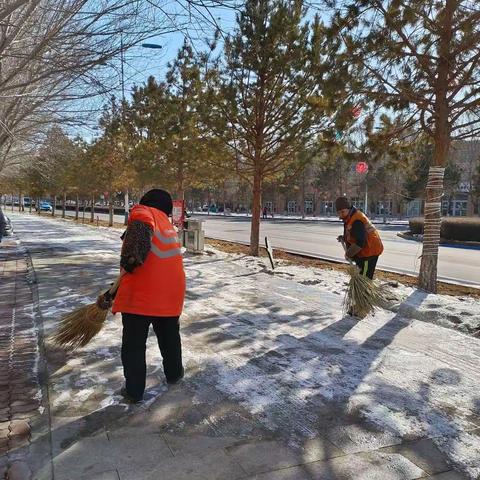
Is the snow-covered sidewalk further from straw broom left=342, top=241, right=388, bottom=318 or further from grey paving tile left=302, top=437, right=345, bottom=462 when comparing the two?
straw broom left=342, top=241, right=388, bottom=318

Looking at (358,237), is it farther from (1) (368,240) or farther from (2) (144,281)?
(2) (144,281)

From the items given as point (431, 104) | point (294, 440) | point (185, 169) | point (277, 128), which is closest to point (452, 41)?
point (431, 104)

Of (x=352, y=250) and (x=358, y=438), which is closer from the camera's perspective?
(x=358, y=438)

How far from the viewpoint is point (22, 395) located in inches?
160

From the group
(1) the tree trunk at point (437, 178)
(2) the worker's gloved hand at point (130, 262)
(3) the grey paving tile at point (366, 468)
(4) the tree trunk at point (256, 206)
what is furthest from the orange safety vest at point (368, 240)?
(4) the tree trunk at point (256, 206)

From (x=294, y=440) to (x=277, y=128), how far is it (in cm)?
1116

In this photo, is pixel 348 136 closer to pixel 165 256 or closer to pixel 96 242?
pixel 165 256

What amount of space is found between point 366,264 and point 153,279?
3942 mm

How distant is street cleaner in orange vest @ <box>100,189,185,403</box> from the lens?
371 centimetres

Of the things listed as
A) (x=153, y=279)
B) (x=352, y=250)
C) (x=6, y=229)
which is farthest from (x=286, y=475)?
(x=6, y=229)

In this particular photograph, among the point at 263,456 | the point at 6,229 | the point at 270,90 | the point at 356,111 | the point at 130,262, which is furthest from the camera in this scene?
the point at 6,229

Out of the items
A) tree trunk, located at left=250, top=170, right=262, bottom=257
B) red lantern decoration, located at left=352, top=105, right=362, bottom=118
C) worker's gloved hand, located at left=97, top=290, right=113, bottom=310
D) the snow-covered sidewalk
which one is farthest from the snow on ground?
worker's gloved hand, located at left=97, top=290, right=113, bottom=310

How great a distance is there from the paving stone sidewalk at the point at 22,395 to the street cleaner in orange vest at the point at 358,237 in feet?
12.9

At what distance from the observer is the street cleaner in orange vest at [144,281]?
371cm
